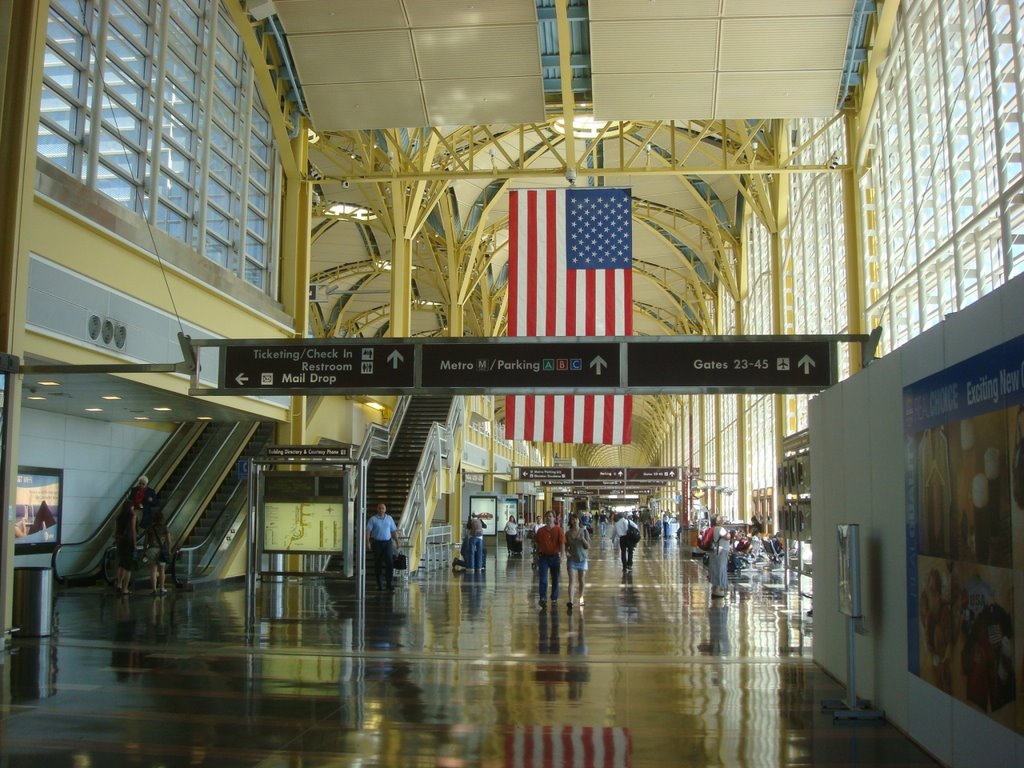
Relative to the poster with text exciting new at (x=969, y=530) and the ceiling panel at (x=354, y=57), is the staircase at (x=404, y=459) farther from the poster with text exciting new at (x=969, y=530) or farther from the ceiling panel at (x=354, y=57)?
the poster with text exciting new at (x=969, y=530)

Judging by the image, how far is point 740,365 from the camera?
1206 cm

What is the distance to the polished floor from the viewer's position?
23.1 ft

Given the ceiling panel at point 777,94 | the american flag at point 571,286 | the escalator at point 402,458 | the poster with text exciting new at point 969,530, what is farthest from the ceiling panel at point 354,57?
the poster with text exciting new at point 969,530

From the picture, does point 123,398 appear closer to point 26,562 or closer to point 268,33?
point 26,562

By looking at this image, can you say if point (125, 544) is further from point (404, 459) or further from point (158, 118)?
point (404, 459)

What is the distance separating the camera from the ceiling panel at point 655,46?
62.6ft

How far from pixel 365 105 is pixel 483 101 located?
267cm

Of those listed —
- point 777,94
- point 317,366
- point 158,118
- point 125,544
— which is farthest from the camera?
point 777,94

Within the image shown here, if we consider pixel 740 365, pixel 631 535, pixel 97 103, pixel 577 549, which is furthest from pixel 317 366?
pixel 631 535

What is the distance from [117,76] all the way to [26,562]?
948 cm

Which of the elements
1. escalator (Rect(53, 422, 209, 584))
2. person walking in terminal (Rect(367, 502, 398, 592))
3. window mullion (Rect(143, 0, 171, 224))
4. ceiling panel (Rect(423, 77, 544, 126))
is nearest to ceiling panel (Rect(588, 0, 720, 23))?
ceiling panel (Rect(423, 77, 544, 126))

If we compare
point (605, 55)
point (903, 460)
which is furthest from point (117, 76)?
point (903, 460)

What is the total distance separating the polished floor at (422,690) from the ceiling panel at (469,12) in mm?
11438

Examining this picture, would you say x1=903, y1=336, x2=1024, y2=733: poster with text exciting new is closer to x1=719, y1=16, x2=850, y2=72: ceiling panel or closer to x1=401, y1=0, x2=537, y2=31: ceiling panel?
x1=719, y1=16, x2=850, y2=72: ceiling panel
